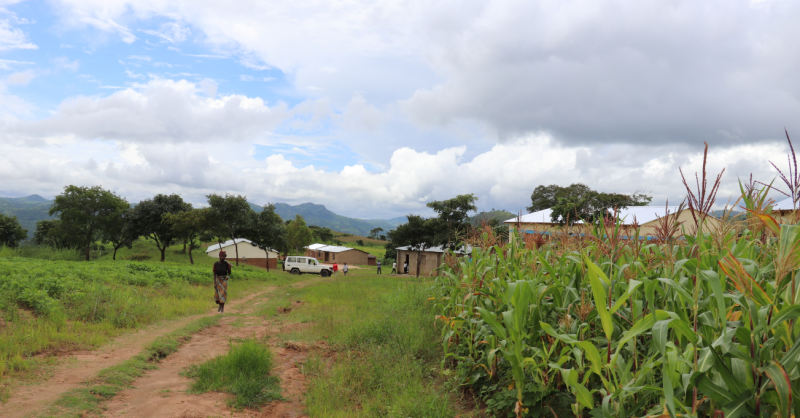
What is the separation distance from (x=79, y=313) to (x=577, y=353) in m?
10.2

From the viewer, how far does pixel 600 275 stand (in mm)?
2996

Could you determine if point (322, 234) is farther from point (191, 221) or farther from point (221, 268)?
point (221, 268)

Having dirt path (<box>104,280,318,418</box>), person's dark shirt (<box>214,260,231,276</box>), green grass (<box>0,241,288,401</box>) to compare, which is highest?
person's dark shirt (<box>214,260,231,276</box>)

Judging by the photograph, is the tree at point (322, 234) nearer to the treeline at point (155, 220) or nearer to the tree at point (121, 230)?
the treeline at point (155, 220)

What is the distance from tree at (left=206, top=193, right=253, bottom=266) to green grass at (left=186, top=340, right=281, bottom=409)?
28322 millimetres

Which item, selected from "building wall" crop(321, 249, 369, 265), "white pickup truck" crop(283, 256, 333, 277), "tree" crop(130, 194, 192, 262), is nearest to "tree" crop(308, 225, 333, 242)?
"building wall" crop(321, 249, 369, 265)

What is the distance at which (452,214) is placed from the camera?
29.3m

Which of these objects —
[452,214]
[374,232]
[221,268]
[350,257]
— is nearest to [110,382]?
[221,268]

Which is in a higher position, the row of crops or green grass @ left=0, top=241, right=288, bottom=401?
the row of crops

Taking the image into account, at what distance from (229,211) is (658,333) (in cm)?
3434

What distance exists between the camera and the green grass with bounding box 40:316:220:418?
14.3ft

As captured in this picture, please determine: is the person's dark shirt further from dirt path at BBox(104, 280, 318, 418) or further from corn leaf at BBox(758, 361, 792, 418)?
corn leaf at BBox(758, 361, 792, 418)

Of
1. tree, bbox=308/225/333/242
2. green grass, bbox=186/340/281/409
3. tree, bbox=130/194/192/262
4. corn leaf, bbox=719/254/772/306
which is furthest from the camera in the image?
tree, bbox=308/225/333/242

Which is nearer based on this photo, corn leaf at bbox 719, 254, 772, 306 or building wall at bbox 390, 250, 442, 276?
corn leaf at bbox 719, 254, 772, 306
